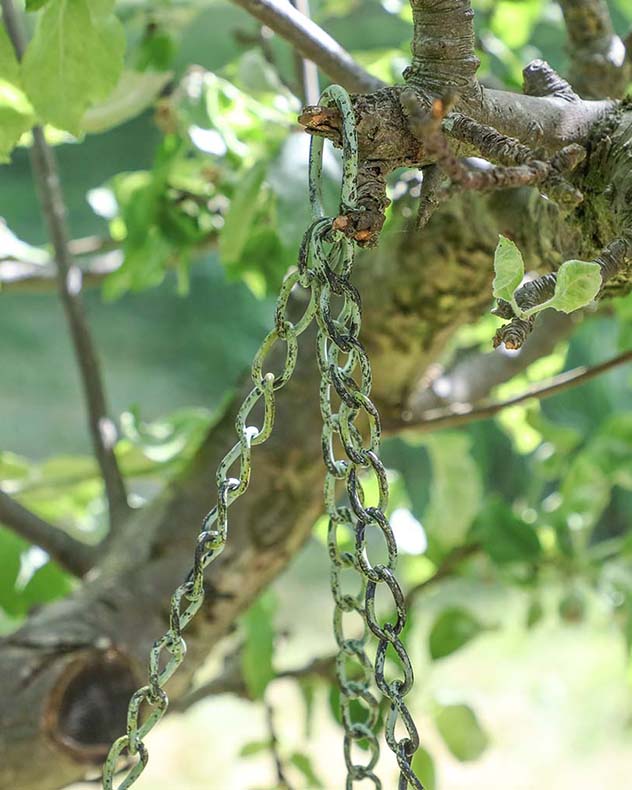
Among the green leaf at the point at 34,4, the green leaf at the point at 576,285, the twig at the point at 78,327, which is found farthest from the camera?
the twig at the point at 78,327

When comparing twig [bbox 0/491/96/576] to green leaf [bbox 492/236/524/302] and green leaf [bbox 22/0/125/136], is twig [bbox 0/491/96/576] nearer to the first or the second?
green leaf [bbox 22/0/125/136]

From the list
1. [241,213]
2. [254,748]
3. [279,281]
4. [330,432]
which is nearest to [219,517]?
[330,432]

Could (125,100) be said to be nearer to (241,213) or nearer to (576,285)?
(241,213)

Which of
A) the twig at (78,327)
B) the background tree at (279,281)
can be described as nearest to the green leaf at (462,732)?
the background tree at (279,281)

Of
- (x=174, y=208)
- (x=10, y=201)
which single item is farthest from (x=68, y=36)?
(x=10, y=201)

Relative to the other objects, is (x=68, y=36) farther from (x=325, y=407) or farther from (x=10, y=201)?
(x=10, y=201)

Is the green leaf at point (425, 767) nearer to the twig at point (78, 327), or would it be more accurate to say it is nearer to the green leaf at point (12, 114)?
the twig at point (78, 327)
